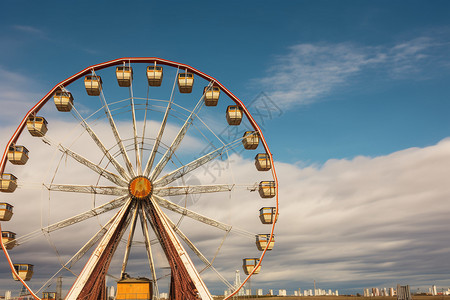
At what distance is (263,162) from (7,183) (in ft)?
63.8

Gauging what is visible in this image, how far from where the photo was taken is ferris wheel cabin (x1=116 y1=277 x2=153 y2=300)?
29844mm

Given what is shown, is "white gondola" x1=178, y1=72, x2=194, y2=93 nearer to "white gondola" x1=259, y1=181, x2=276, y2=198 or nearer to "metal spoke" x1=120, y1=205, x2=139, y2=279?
"white gondola" x1=259, y1=181, x2=276, y2=198

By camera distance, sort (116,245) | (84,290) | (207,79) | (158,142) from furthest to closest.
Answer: (207,79) < (158,142) < (116,245) < (84,290)

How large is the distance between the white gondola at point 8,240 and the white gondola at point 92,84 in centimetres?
1207

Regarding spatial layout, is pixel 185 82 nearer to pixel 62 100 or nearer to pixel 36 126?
pixel 62 100

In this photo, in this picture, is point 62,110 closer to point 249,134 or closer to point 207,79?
point 207,79

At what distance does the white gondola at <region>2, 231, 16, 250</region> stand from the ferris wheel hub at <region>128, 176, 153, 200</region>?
9234 mm

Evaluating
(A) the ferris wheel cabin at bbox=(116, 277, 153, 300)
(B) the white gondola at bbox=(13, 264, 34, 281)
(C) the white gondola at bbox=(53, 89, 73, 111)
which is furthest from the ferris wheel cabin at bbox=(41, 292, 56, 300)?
(C) the white gondola at bbox=(53, 89, 73, 111)

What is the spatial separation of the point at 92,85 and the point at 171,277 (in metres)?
16.1

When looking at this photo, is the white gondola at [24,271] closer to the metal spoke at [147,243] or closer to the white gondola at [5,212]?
the white gondola at [5,212]

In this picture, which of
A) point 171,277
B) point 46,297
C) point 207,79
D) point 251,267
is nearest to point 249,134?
point 207,79

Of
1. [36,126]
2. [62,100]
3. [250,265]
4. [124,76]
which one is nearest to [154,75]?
[124,76]

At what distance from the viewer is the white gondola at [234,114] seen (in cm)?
3528

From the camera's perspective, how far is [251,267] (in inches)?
1262
